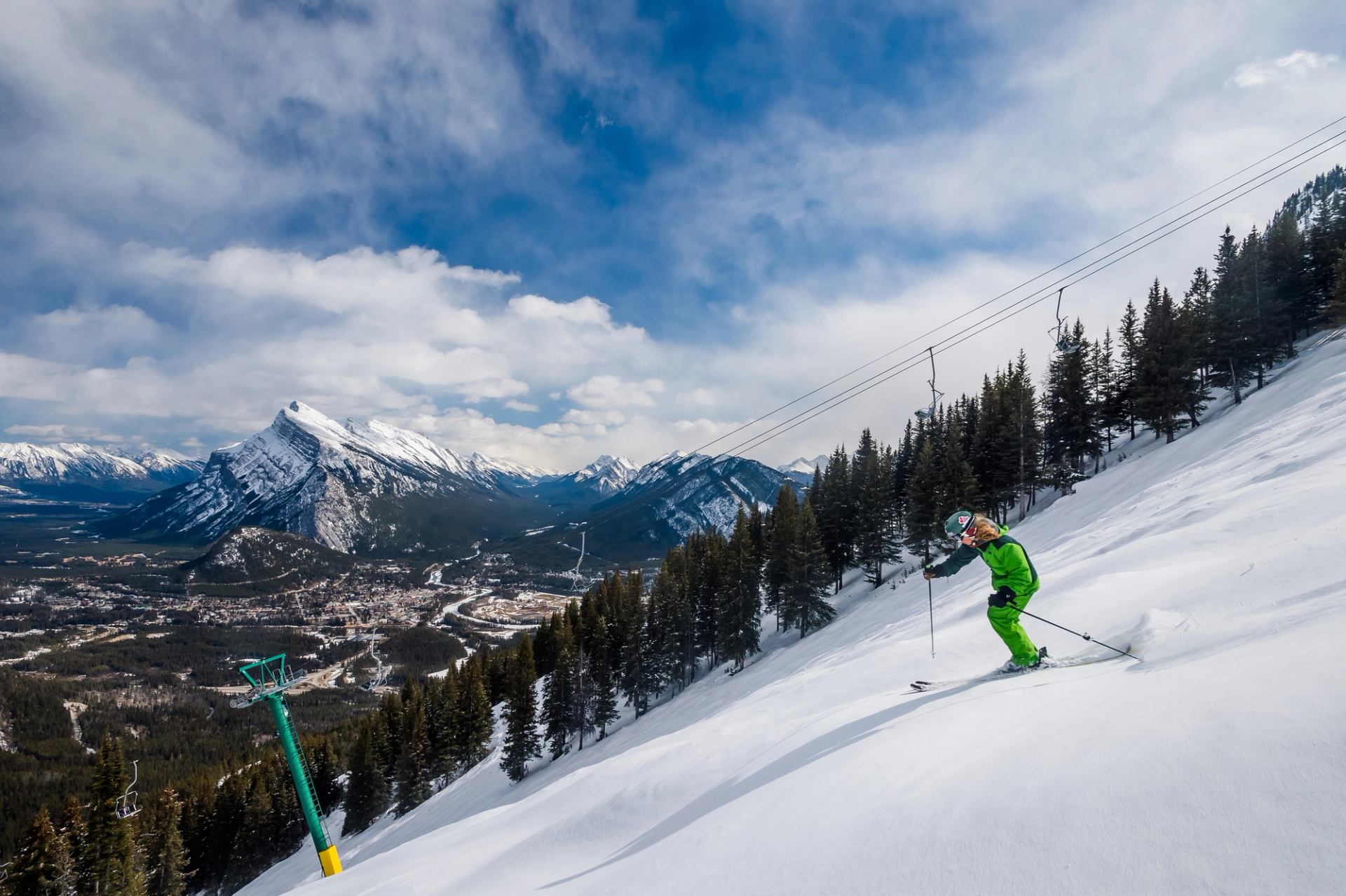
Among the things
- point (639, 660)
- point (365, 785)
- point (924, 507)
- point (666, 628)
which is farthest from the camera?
point (666, 628)

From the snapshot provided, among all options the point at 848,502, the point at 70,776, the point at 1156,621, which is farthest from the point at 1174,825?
the point at 70,776

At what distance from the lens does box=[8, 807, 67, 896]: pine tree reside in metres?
25.2

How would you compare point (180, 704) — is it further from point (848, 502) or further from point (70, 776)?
point (848, 502)

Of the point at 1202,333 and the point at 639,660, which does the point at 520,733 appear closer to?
the point at 639,660

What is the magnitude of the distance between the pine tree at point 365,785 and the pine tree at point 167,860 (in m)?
10.8

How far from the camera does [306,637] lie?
7426 inches

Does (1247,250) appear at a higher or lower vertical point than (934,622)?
higher

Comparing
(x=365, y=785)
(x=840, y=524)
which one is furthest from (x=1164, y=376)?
(x=365, y=785)

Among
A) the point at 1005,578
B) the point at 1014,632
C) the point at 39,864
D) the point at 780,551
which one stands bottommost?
the point at 39,864

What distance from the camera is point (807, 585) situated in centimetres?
4122

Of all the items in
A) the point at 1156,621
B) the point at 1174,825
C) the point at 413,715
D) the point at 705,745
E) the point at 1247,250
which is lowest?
the point at 413,715

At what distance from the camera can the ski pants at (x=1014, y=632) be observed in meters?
7.58

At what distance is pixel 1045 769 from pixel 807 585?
3923 centimetres

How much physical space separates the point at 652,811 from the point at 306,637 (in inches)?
9027
